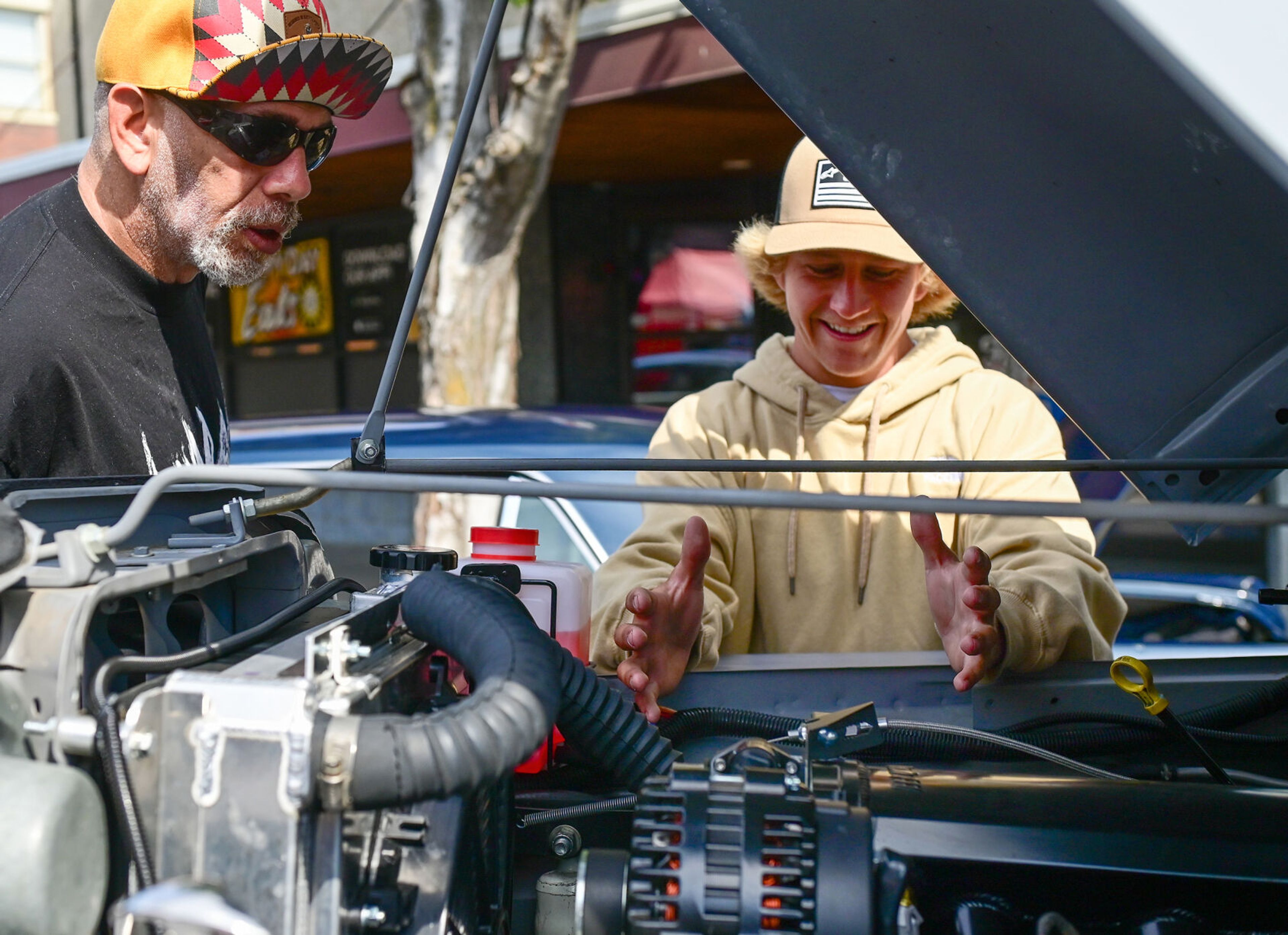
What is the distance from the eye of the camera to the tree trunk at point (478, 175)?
534 centimetres

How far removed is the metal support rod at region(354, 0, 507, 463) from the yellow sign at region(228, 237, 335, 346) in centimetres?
1012

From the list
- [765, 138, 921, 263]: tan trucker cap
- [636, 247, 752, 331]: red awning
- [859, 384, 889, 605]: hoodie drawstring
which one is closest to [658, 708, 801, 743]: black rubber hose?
[859, 384, 889, 605]: hoodie drawstring

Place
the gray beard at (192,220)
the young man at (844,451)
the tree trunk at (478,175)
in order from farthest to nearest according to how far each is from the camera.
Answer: the tree trunk at (478,175) < the young man at (844,451) < the gray beard at (192,220)

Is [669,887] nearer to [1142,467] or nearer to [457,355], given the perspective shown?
[1142,467]

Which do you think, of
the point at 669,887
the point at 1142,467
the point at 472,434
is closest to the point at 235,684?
the point at 669,887

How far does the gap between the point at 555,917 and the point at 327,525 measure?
9.26ft

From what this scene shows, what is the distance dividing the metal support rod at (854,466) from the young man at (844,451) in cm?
41

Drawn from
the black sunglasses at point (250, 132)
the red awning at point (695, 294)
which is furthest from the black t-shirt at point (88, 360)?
the red awning at point (695, 294)

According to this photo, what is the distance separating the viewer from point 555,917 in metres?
1.12

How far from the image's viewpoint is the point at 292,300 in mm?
11406

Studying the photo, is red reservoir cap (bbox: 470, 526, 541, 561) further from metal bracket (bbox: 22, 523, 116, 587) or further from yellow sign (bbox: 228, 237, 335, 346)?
yellow sign (bbox: 228, 237, 335, 346)

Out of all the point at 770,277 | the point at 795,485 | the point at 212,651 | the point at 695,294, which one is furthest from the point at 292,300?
the point at 212,651

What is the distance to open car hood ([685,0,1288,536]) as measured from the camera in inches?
43.9

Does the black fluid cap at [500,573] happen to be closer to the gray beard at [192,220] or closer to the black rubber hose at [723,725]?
the black rubber hose at [723,725]
